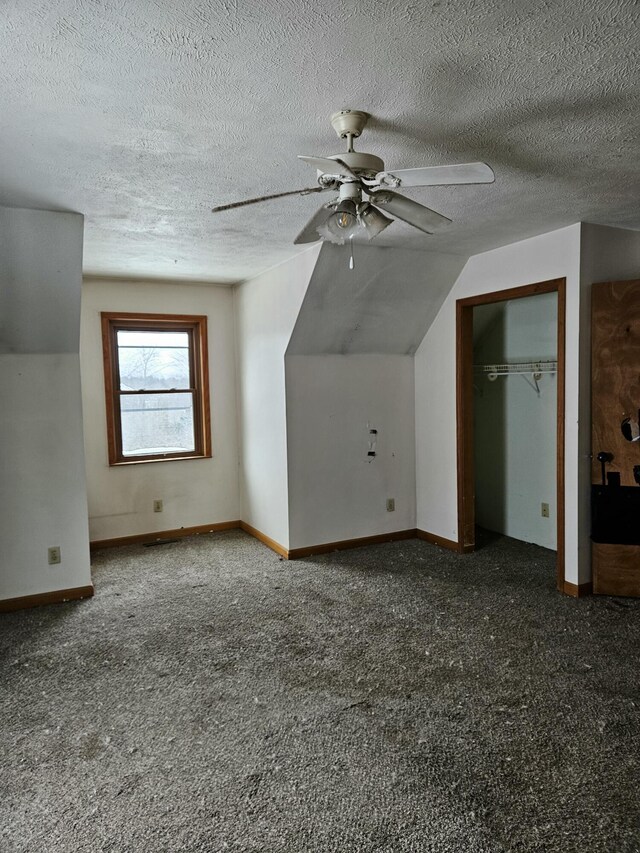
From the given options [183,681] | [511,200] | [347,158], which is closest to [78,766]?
[183,681]

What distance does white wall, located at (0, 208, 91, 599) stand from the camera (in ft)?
11.1

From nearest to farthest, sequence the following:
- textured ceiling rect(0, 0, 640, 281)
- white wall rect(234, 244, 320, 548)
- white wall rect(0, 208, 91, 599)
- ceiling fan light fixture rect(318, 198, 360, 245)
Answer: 1. textured ceiling rect(0, 0, 640, 281)
2. ceiling fan light fixture rect(318, 198, 360, 245)
3. white wall rect(0, 208, 91, 599)
4. white wall rect(234, 244, 320, 548)

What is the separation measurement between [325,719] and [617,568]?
86.5 inches

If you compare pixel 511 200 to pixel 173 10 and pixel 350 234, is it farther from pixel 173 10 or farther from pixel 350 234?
pixel 173 10

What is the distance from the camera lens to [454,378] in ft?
14.9

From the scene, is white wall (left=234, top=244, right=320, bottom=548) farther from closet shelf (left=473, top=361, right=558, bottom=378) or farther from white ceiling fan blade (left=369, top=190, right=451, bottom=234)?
closet shelf (left=473, top=361, right=558, bottom=378)

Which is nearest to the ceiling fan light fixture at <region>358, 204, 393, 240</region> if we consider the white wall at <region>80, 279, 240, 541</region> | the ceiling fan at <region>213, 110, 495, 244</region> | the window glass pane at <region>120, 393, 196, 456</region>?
the ceiling fan at <region>213, 110, 495, 244</region>

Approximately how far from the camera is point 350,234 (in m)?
2.19

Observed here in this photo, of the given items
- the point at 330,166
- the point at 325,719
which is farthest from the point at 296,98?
the point at 325,719

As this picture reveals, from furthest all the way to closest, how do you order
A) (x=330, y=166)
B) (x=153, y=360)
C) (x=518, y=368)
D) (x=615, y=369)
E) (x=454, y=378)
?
(x=153, y=360)
(x=518, y=368)
(x=454, y=378)
(x=615, y=369)
(x=330, y=166)

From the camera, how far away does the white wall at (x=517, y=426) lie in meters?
4.54

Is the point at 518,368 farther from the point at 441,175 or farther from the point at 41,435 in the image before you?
the point at 41,435

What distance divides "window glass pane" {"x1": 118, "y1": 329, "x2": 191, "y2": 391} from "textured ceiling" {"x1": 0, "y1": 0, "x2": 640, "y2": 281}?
83.7 inches

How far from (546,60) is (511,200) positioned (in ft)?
4.38
